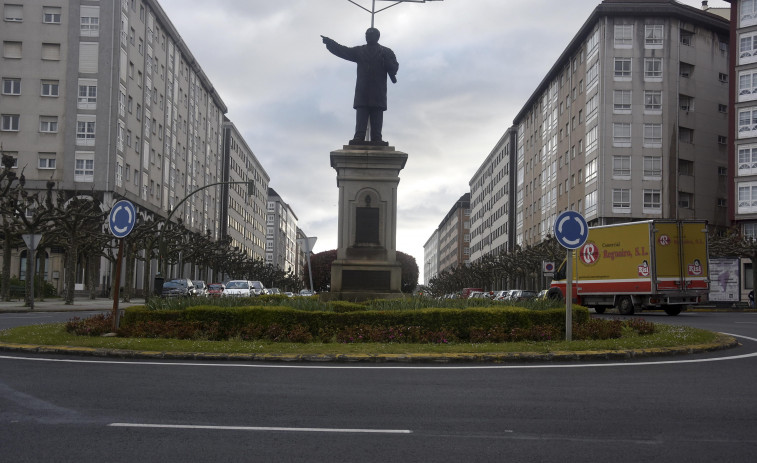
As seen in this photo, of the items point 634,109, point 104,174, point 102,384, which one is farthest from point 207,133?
point 102,384

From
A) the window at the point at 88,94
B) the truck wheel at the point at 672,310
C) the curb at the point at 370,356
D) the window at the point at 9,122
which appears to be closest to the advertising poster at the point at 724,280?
the truck wheel at the point at 672,310

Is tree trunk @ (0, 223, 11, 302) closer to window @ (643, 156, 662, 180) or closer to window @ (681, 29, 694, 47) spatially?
window @ (643, 156, 662, 180)

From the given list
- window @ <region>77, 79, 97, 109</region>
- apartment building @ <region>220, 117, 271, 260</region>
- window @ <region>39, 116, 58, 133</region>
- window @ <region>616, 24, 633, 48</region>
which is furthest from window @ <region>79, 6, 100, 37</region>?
window @ <region>616, 24, 633, 48</region>

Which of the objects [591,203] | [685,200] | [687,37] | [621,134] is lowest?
[591,203]

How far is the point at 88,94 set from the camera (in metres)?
58.3

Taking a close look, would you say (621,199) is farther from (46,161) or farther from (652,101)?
(46,161)

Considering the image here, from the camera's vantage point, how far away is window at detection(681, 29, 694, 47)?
65.9 m

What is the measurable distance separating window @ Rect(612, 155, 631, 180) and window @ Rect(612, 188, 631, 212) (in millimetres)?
1125

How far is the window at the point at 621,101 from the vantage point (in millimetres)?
64500

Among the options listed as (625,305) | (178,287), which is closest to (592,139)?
(625,305)

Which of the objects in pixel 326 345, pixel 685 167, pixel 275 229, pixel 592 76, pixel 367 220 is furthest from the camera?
pixel 275 229

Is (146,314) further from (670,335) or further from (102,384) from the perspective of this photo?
(670,335)

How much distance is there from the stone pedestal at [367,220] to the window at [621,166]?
48.2 meters

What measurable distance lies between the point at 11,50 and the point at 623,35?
158ft
